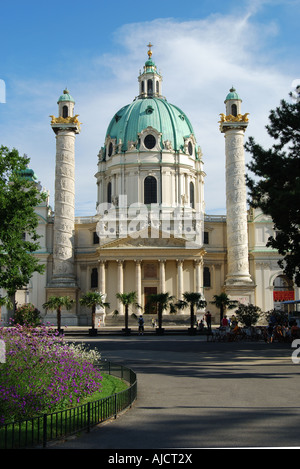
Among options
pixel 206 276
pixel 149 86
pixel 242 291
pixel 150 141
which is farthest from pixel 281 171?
pixel 149 86

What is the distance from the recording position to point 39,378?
39.0 feet

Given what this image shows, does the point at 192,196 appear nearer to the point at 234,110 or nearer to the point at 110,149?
the point at 110,149

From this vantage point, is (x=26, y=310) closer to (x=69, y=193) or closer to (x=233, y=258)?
(x=69, y=193)

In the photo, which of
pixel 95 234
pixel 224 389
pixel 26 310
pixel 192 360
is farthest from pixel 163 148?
pixel 224 389

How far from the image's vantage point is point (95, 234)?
6544 cm

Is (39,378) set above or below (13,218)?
below

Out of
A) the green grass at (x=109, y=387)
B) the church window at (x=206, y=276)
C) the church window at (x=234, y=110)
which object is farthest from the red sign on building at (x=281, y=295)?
the green grass at (x=109, y=387)

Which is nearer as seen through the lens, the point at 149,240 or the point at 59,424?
the point at 59,424

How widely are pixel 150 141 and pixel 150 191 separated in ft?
22.4

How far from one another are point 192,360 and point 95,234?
44.0m

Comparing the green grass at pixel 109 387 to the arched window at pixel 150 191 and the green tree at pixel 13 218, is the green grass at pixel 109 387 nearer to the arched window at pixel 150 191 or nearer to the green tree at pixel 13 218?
the green tree at pixel 13 218

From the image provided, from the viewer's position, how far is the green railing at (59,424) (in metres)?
9.30

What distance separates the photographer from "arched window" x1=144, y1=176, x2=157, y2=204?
219 feet

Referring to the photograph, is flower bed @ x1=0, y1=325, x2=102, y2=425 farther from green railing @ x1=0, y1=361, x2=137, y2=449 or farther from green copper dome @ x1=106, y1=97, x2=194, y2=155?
green copper dome @ x1=106, y1=97, x2=194, y2=155
